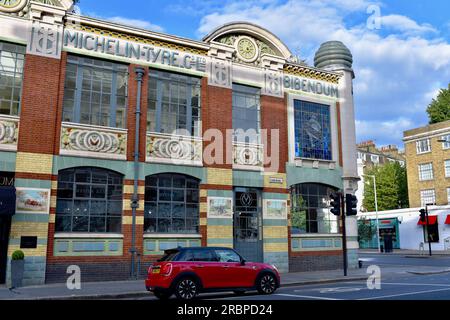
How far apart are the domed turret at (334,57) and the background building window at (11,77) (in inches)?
623

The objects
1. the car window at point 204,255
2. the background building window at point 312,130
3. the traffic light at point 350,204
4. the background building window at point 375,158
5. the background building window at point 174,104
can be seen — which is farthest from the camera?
the background building window at point 375,158

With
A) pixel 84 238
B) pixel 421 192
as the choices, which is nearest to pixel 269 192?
pixel 84 238

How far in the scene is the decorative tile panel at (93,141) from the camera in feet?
59.9

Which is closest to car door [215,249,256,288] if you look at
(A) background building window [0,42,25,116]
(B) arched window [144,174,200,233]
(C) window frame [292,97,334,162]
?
(B) arched window [144,174,200,233]

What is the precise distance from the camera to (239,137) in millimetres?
22344

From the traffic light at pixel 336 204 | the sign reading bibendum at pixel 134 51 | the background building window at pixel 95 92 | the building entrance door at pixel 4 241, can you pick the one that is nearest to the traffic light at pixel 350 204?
the traffic light at pixel 336 204

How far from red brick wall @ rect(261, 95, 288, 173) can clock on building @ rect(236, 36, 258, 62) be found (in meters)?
2.08

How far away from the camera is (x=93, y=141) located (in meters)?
18.6

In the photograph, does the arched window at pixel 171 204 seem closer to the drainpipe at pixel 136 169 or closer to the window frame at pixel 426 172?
the drainpipe at pixel 136 169

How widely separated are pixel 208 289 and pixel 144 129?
8.56 m

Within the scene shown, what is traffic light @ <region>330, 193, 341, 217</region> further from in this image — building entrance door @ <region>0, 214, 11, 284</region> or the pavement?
building entrance door @ <region>0, 214, 11, 284</region>

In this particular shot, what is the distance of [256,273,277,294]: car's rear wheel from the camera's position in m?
14.5
